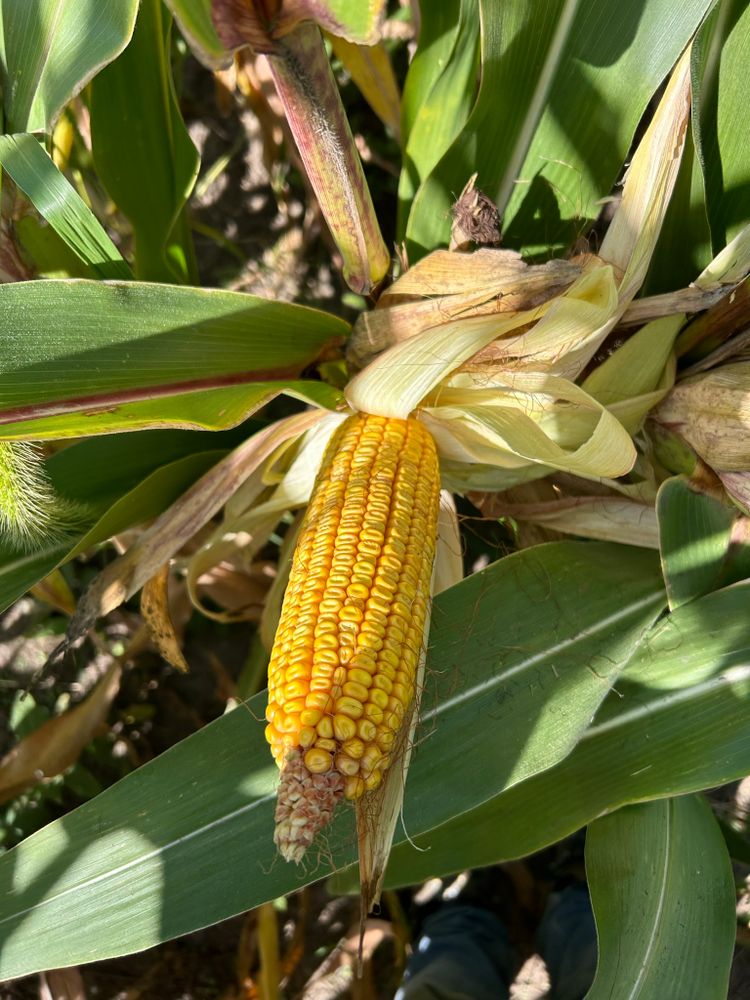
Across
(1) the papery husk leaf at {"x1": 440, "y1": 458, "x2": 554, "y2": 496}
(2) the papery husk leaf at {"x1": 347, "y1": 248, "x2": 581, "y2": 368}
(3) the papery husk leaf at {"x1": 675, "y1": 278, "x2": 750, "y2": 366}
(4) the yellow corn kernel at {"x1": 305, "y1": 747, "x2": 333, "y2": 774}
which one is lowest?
(1) the papery husk leaf at {"x1": 440, "y1": 458, "x2": 554, "y2": 496}

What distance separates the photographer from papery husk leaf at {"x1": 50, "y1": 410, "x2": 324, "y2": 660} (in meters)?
1.41

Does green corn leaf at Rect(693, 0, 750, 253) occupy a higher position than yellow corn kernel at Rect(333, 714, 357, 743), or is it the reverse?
green corn leaf at Rect(693, 0, 750, 253)

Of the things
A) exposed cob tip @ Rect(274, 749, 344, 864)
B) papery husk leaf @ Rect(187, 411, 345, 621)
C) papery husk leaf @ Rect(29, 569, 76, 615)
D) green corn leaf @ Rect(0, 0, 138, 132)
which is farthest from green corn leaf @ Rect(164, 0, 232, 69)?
papery husk leaf @ Rect(29, 569, 76, 615)

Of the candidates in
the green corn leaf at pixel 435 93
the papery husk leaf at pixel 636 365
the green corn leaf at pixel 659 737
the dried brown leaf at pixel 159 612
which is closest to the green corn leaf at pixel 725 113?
the papery husk leaf at pixel 636 365

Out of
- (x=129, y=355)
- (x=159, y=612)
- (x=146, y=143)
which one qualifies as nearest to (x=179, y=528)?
(x=159, y=612)

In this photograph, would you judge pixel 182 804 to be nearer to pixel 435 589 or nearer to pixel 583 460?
pixel 435 589

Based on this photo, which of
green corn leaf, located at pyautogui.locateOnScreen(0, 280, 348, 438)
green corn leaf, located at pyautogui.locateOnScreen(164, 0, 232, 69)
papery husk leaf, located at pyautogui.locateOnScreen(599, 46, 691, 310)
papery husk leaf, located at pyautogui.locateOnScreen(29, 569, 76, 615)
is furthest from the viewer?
papery husk leaf, located at pyautogui.locateOnScreen(29, 569, 76, 615)

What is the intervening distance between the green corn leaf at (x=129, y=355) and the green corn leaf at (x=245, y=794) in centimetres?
50

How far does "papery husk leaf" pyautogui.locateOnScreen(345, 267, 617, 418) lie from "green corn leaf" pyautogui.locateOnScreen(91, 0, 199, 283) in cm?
59

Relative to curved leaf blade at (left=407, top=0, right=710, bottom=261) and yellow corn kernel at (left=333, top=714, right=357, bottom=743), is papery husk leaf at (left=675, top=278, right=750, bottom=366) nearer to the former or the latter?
curved leaf blade at (left=407, top=0, right=710, bottom=261)

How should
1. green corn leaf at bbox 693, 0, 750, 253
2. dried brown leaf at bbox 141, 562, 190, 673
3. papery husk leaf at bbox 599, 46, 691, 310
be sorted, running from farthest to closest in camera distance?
dried brown leaf at bbox 141, 562, 190, 673 → green corn leaf at bbox 693, 0, 750, 253 → papery husk leaf at bbox 599, 46, 691, 310

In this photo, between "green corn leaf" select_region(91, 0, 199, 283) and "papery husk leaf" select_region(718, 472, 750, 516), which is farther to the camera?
"green corn leaf" select_region(91, 0, 199, 283)

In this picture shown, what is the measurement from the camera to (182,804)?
1.28 meters

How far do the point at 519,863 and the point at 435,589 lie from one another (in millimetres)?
1210
